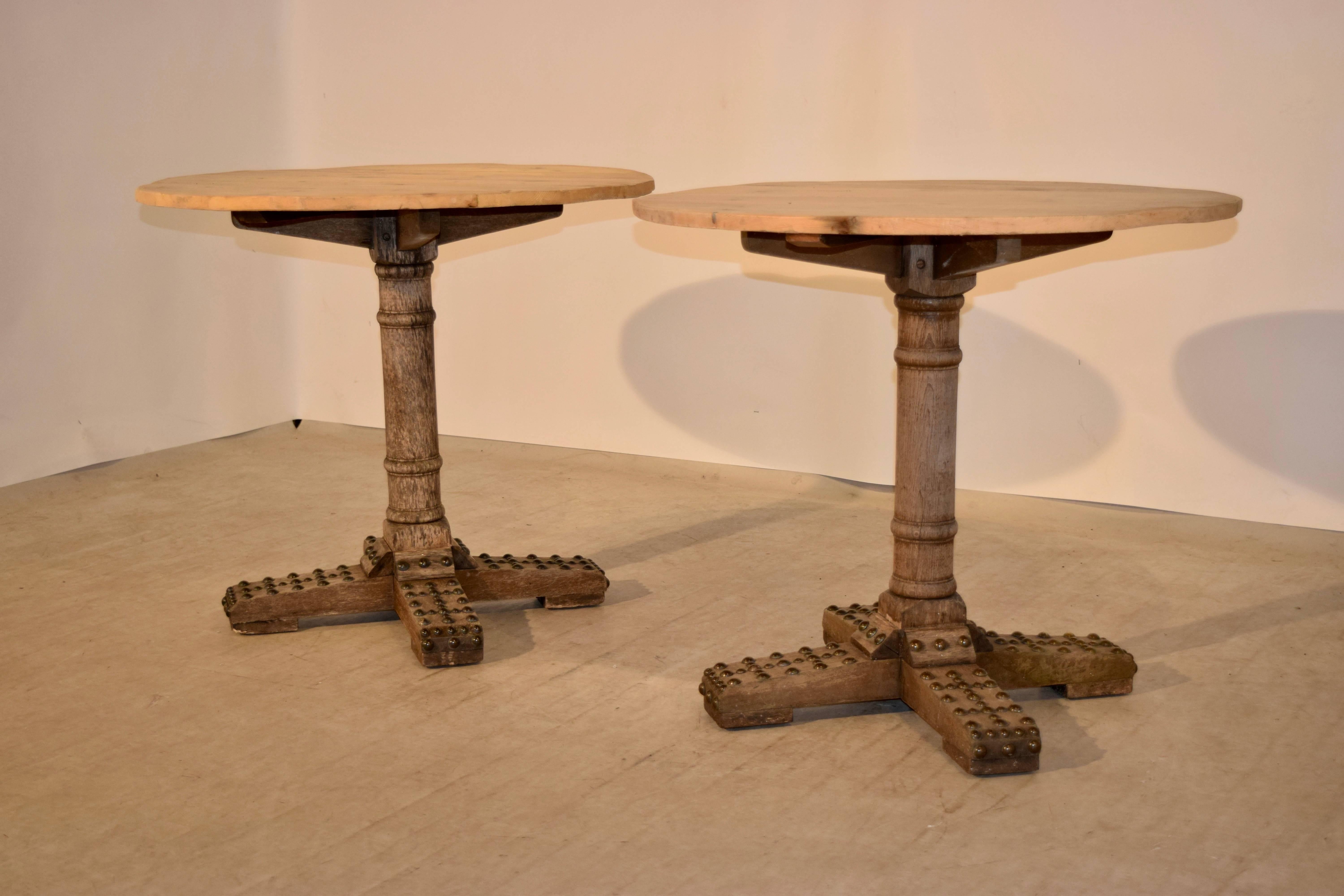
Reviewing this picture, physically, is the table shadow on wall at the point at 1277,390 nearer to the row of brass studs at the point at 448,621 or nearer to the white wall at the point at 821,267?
the white wall at the point at 821,267

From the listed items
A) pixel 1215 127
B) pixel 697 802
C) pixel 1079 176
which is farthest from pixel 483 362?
pixel 697 802

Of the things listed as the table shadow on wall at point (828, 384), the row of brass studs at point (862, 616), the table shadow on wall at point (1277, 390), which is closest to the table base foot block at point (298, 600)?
the row of brass studs at point (862, 616)

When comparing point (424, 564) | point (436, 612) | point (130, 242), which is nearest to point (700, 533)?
point (424, 564)

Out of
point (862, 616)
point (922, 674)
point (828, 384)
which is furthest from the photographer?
point (828, 384)

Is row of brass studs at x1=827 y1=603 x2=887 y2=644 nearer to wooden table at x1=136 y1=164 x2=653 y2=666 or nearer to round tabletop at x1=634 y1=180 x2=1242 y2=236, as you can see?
wooden table at x1=136 y1=164 x2=653 y2=666

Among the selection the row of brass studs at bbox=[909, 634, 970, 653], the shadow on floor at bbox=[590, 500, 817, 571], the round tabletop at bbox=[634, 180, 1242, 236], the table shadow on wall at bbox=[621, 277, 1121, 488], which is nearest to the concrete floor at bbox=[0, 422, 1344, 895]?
the shadow on floor at bbox=[590, 500, 817, 571]

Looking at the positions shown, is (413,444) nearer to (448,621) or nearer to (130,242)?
(448,621)

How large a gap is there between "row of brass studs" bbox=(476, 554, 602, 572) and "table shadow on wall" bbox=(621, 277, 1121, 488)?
1320mm

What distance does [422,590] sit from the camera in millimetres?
2883

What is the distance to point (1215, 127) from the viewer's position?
3572mm

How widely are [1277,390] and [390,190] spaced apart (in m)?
2.46

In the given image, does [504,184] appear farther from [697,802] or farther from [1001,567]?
[1001,567]

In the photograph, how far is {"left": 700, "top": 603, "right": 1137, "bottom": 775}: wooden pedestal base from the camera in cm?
234

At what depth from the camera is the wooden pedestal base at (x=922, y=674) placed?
2.34 metres
